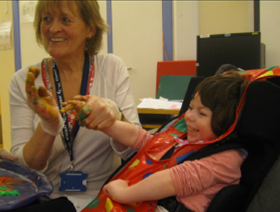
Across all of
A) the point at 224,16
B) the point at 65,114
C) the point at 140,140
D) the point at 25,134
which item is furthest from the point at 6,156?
the point at 224,16

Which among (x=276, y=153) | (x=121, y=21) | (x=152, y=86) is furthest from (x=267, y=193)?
(x=121, y=21)

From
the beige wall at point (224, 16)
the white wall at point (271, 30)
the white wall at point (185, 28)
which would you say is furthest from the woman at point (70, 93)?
the beige wall at point (224, 16)

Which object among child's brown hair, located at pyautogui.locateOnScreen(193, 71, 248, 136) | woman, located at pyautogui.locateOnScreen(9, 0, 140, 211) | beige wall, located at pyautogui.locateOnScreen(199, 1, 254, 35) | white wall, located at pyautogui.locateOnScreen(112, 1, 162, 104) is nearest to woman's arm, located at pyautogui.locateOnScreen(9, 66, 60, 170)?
woman, located at pyautogui.locateOnScreen(9, 0, 140, 211)

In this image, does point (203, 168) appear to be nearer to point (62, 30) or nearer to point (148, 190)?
point (148, 190)

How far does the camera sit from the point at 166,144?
1.14m

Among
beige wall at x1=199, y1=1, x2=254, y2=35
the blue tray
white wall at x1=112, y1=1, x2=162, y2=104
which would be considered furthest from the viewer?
white wall at x1=112, y1=1, x2=162, y2=104

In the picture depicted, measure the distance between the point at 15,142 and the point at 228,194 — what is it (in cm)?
90

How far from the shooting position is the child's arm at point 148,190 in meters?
0.92

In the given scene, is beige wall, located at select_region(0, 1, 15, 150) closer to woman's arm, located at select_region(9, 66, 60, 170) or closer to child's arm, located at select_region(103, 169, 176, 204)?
woman's arm, located at select_region(9, 66, 60, 170)

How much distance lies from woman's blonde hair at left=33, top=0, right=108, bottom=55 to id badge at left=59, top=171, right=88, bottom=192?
0.60 meters

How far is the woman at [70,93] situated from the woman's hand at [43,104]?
7cm

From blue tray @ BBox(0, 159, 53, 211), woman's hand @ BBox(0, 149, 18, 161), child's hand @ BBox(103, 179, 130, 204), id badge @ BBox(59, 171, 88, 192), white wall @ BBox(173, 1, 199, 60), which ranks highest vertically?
white wall @ BBox(173, 1, 199, 60)

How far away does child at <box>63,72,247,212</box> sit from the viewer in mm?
919

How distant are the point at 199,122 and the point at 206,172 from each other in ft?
0.67
